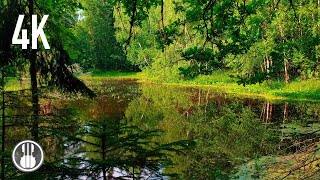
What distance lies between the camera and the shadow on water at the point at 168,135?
319 cm

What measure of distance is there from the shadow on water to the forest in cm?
2

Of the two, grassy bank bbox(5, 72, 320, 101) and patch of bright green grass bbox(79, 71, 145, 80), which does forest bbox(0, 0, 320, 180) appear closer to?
grassy bank bbox(5, 72, 320, 101)

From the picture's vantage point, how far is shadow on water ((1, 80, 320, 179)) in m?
3.19

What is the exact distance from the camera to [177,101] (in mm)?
24516

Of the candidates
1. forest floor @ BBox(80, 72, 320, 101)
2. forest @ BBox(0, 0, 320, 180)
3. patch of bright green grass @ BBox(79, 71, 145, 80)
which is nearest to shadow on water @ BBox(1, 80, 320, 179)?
forest @ BBox(0, 0, 320, 180)

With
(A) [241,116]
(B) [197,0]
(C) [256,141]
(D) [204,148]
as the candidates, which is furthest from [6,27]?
(A) [241,116]

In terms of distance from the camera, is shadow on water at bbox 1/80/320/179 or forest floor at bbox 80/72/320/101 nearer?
shadow on water at bbox 1/80/320/179

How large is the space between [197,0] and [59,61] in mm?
2062

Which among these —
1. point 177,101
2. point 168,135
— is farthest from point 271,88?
point 168,135

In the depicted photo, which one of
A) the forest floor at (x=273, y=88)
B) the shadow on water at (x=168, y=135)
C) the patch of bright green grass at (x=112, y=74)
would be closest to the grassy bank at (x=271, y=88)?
the forest floor at (x=273, y=88)

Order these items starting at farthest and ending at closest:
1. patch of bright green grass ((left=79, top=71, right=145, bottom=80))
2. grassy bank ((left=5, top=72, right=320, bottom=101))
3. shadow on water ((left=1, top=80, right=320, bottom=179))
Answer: patch of bright green grass ((left=79, top=71, right=145, bottom=80))
grassy bank ((left=5, top=72, right=320, bottom=101))
shadow on water ((left=1, top=80, right=320, bottom=179))

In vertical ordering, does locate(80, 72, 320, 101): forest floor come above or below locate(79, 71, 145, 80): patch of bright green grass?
below

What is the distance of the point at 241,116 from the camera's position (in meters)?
18.5

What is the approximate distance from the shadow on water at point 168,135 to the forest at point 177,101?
25 mm
